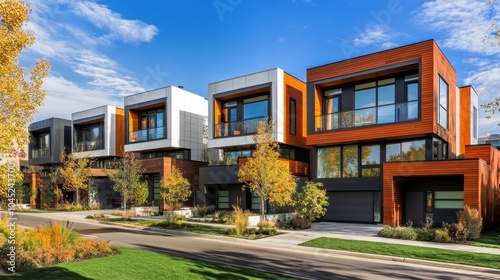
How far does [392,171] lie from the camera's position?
19.7m

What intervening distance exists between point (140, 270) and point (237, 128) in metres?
19.7

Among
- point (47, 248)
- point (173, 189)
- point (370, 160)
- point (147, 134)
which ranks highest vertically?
point (147, 134)

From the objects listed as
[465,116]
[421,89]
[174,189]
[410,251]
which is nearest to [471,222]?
[410,251]

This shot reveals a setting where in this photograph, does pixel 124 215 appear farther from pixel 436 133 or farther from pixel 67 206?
pixel 436 133

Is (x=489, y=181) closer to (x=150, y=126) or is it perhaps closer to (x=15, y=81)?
(x=15, y=81)

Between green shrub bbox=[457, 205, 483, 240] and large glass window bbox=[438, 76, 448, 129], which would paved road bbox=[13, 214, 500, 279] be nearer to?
green shrub bbox=[457, 205, 483, 240]

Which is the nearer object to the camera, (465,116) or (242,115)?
(465,116)

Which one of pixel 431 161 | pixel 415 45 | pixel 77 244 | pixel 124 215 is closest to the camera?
pixel 77 244

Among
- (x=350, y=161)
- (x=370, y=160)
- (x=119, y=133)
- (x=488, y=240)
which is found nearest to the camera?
(x=488, y=240)

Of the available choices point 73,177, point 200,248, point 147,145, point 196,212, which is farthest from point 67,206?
point 200,248

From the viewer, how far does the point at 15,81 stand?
11203 millimetres

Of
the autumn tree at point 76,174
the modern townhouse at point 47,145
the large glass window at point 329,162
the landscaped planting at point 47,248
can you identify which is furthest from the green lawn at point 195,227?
the modern townhouse at point 47,145

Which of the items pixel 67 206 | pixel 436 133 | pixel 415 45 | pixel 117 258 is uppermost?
pixel 415 45

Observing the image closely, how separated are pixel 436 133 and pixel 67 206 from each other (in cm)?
3186
